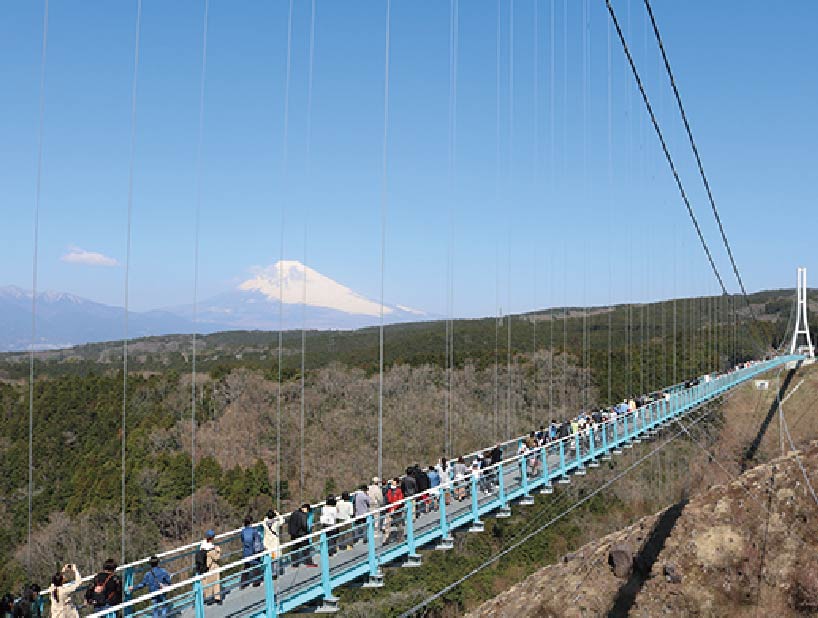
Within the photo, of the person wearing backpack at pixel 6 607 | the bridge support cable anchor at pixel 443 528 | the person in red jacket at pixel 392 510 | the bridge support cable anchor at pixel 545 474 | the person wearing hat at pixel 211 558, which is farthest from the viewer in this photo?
the bridge support cable anchor at pixel 545 474

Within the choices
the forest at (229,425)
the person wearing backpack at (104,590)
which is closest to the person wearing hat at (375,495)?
the person wearing backpack at (104,590)

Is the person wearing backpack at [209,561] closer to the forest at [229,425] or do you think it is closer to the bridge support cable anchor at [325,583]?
the bridge support cable anchor at [325,583]

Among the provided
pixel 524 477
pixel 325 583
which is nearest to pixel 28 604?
pixel 325 583

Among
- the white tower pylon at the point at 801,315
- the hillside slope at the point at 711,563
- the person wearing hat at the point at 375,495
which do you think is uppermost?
the white tower pylon at the point at 801,315

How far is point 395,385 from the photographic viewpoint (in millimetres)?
59844

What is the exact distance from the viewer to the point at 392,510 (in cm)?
1345

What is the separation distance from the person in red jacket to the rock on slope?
15.4 meters

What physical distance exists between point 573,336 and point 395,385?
39125 millimetres

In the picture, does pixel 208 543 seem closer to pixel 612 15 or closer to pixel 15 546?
pixel 612 15

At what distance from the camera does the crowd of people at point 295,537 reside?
8859mm

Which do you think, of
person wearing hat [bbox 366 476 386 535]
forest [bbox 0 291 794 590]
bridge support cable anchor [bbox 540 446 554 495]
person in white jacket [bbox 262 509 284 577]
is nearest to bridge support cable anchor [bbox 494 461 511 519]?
bridge support cable anchor [bbox 540 446 554 495]

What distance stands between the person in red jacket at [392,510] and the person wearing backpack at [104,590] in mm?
4355

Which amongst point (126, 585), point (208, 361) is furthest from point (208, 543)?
point (208, 361)

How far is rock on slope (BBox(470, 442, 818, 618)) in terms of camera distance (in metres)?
25.3
